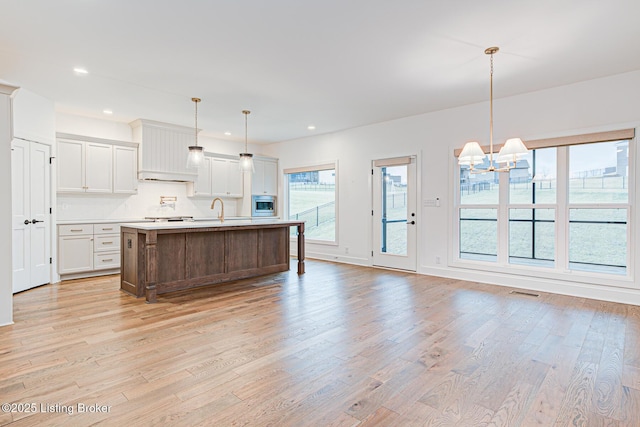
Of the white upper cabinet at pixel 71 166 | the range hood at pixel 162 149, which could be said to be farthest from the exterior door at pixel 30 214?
the range hood at pixel 162 149

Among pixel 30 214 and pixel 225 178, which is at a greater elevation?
pixel 225 178

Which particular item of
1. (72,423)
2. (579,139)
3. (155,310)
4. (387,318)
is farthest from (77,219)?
(579,139)

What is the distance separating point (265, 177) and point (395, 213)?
3332 millimetres

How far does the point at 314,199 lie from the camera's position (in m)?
7.75

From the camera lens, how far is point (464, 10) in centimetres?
271

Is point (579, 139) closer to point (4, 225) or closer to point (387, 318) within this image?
point (387, 318)

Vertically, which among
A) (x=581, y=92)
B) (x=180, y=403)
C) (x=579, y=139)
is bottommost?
(x=180, y=403)

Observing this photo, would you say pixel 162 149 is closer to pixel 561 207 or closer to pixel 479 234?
pixel 479 234

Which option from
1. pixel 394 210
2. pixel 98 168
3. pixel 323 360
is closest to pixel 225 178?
pixel 98 168

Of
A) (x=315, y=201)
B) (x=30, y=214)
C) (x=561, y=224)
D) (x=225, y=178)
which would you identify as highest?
(x=225, y=178)

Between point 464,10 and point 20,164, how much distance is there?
544cm

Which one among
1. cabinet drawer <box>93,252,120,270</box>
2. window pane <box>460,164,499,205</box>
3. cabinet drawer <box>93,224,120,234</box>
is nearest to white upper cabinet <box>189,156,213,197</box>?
cabinet drawer <box>93,224,120,234</box>

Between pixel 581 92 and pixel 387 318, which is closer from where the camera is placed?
pixel 387 318

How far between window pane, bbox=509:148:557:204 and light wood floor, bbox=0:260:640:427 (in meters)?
1.38
